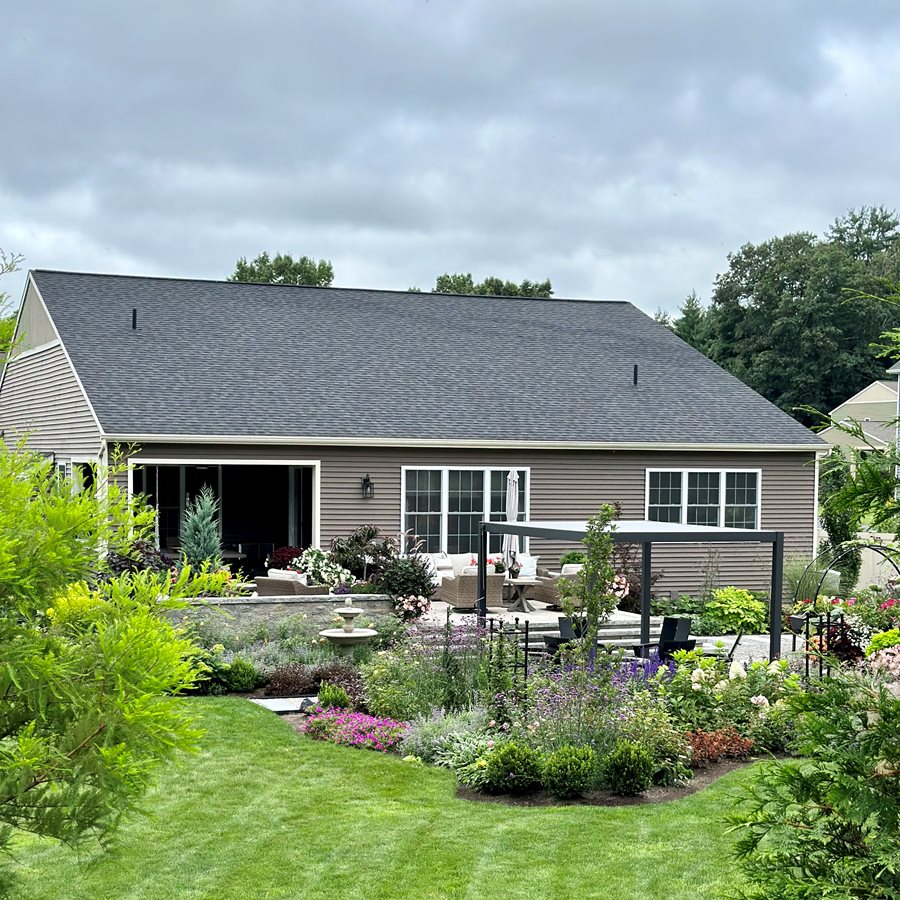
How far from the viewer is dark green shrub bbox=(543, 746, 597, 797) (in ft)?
29.8

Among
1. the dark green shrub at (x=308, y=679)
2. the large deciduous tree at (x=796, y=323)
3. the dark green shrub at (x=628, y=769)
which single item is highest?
the large deciduous tree at (x=796, y=323)

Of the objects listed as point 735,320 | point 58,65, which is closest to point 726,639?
point 58,65

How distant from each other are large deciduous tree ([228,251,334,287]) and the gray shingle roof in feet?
91.6

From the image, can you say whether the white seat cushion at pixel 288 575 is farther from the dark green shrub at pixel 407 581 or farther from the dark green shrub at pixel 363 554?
the dark green shrub at pixel 407 581

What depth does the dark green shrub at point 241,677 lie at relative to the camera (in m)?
13.0

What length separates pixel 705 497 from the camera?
21656 mm

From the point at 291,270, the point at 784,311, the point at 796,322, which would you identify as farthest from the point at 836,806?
the point at 291,270

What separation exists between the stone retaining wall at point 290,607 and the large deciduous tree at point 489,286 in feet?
122

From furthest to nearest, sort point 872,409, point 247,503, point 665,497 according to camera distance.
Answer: point 872,409 < point 247,503 < point 665,497

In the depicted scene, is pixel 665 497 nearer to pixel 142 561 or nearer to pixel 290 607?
pixel 290 607

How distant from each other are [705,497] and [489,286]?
3172 centimetres

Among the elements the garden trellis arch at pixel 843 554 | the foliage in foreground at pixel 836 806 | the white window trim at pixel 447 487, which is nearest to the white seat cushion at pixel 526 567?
the white window trim at pixel 447 487

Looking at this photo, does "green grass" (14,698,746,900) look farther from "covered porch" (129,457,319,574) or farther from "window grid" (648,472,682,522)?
"covered porch" (129,457,319,574)

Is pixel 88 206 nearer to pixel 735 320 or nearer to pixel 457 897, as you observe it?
pixel 457 897
